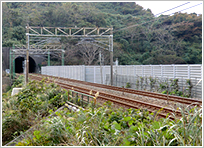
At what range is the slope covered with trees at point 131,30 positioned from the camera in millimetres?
47094

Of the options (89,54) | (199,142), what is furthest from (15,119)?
(89,54)

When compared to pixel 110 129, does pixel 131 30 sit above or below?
above

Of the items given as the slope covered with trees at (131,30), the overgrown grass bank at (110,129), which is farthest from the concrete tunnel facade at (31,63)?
the overgrown grass bank at (110,129)

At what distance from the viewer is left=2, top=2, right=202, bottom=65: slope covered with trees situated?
155 ft

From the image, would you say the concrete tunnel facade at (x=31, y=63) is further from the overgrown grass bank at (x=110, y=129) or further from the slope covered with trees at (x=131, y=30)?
the overgrown grass bank at (x=110, y=129)

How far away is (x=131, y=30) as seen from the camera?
191 ft

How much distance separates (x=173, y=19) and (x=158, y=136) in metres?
51.7

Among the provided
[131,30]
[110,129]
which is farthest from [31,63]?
[110,129]

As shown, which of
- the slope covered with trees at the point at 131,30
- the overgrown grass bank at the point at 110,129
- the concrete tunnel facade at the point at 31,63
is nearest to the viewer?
the overgrown grass bank at the point at 110,129

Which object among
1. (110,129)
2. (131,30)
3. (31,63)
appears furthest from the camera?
(31,63)

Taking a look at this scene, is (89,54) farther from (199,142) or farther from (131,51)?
(199,142)

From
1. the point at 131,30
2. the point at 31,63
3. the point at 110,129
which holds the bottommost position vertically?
the point at 110,129

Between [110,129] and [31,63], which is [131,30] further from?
[110,129]

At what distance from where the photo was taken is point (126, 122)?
563 centimetres
